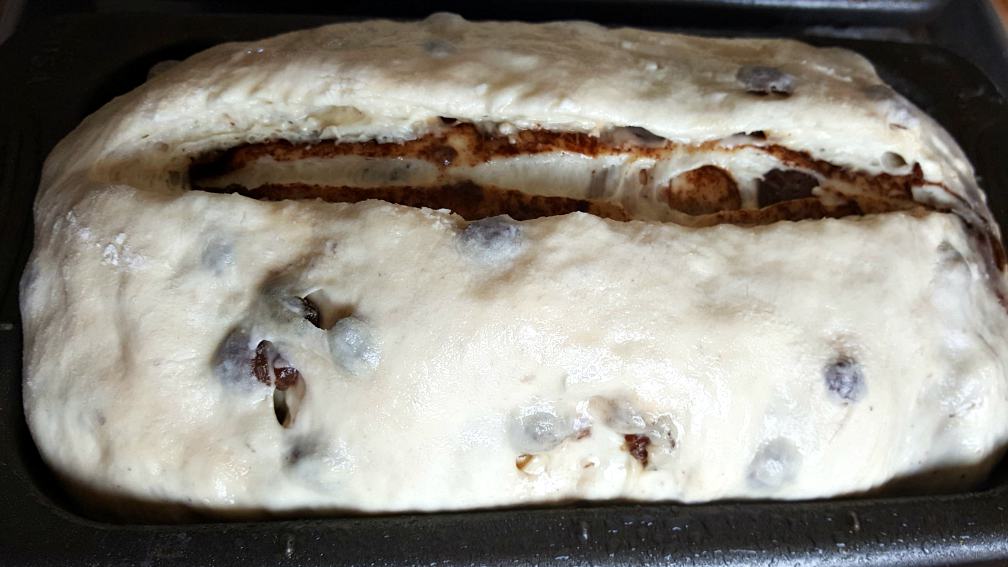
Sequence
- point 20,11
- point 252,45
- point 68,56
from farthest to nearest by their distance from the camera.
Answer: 1. point 20,11
2. point 68,56
3. point 252,45

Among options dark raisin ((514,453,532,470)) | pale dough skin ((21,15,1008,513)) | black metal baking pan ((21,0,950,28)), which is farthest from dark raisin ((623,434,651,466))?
black metal baking pan ((21,0,950,28))

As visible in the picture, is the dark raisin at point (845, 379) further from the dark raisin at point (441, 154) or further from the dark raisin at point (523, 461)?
the dark raisin at point (441, 154)

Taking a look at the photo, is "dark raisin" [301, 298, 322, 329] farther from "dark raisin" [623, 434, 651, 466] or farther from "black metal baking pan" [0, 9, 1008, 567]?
"dark raisin" [623, 434, 651, 466]

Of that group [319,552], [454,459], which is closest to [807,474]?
[454,459]

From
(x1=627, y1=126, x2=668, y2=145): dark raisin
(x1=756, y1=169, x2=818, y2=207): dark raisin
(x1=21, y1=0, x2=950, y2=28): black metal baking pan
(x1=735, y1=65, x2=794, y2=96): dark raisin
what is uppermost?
(x1=735, y1=65, x2=794, y2=96): dark raisin

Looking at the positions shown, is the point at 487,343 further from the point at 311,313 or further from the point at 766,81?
the point at 766,81

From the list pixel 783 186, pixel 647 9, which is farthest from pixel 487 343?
pixel 647 9

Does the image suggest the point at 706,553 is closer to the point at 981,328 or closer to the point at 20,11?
the point at 981,328
